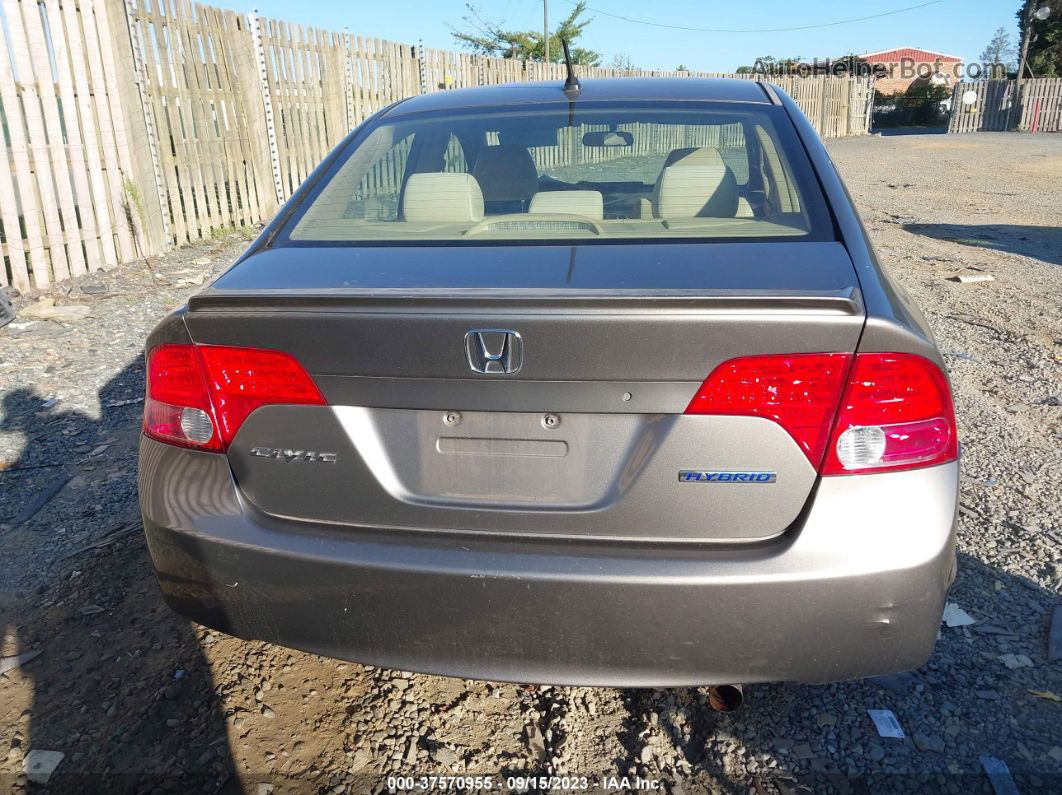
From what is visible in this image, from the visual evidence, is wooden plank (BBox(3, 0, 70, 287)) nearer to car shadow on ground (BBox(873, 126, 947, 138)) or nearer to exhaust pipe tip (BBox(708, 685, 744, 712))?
→ exhaust pipe tip (BBox(708, 685, 744, 712))

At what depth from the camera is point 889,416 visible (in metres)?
1.68

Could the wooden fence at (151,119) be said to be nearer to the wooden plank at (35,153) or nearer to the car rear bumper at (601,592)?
the wooden plank at (35,153)

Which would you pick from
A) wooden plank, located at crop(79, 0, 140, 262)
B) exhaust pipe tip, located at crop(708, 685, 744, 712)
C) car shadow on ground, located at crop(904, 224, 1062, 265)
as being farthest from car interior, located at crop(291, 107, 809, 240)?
car shadow on ground, located at crop(904, 224, 1062, 265)

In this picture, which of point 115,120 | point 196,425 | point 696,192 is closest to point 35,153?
point 115,120

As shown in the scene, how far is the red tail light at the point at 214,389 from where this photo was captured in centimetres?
182

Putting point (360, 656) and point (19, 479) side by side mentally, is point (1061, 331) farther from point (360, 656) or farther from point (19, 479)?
point (19, 479)

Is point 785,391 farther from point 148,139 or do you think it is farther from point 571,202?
point 148,139

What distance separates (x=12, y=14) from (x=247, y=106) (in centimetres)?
346

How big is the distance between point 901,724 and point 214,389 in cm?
194

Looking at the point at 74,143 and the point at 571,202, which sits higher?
the point at 74,143

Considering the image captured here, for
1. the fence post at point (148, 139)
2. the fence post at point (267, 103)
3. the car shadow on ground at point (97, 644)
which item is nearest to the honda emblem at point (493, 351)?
the car shadow on ground at point (97, 644)

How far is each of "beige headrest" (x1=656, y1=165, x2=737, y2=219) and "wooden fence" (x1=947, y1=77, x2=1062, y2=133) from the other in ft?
124

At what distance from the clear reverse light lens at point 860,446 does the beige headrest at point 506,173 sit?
4.61 ft

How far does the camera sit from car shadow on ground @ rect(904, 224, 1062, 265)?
8867mm
